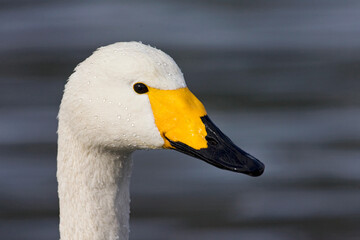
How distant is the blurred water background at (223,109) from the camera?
353 inches

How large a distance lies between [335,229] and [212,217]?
1237 mm

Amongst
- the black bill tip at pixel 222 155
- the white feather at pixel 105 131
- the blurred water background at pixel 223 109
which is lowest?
the black bill tip at pixel 222 155

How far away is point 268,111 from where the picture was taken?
34.7ft

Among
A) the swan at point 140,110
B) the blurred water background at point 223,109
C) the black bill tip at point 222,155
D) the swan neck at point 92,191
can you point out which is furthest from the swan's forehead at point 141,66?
the blurred water background at point 223,109

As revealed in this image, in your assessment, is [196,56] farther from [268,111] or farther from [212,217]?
[212,217]

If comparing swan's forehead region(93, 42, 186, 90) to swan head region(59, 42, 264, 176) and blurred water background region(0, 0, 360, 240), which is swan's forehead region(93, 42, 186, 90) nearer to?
swan head region(59, 42, 264, 176)

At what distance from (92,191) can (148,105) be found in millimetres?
692

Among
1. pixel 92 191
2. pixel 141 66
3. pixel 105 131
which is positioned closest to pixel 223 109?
pixel 92 191

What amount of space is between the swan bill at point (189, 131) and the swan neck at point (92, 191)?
40cm

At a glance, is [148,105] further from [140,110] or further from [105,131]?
[105,131]

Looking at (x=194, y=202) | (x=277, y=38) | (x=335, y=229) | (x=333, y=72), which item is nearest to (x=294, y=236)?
(x=335, y=229)

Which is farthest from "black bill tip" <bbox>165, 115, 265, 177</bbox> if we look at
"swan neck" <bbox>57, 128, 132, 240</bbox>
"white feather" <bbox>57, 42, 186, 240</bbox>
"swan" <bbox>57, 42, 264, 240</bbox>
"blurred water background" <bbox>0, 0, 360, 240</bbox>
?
"blurred water background" <bbox>0, 0, 360, 240</bbox>

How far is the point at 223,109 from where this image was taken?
10.5 m

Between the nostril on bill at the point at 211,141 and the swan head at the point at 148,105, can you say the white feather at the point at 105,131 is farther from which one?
the nostril on bill at the point at 211,141
